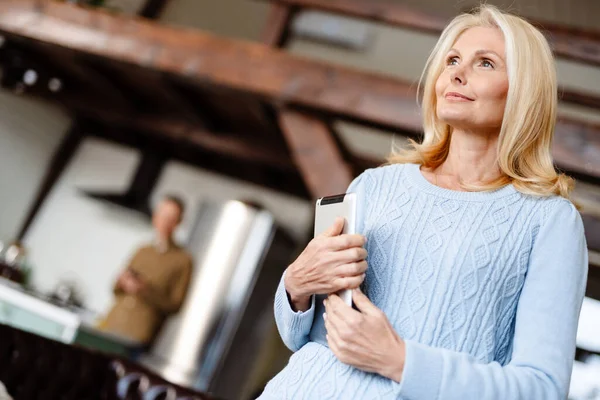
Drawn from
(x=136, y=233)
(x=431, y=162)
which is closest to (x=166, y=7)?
(x=136, y=233)

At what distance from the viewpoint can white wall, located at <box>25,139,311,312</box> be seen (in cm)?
568

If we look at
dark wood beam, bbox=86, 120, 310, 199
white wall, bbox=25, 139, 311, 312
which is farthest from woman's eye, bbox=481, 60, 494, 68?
white wall, bbox=25, 139, 311, 312

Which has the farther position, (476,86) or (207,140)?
(207,140)

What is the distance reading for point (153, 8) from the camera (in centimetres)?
543

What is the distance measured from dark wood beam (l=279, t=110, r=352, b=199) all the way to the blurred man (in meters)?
1.45

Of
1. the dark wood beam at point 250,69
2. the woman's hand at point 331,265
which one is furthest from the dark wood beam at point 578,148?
the woman's hand at point 331,265

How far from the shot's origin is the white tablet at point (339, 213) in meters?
0.92

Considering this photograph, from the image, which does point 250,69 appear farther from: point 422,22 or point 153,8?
point 153,8

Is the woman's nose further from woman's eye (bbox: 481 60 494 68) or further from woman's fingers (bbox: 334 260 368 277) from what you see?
woman's fingers (bbox: 334 260 368 277)

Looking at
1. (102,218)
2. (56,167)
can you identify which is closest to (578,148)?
(102,218)

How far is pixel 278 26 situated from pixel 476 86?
113 inches

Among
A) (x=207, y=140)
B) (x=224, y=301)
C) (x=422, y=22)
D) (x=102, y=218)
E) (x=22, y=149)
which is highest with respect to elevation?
(x=422, y=22)

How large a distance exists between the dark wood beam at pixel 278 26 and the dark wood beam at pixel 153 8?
5.96 feet

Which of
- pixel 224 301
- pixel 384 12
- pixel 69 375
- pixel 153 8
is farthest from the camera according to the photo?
pixel 153 8
